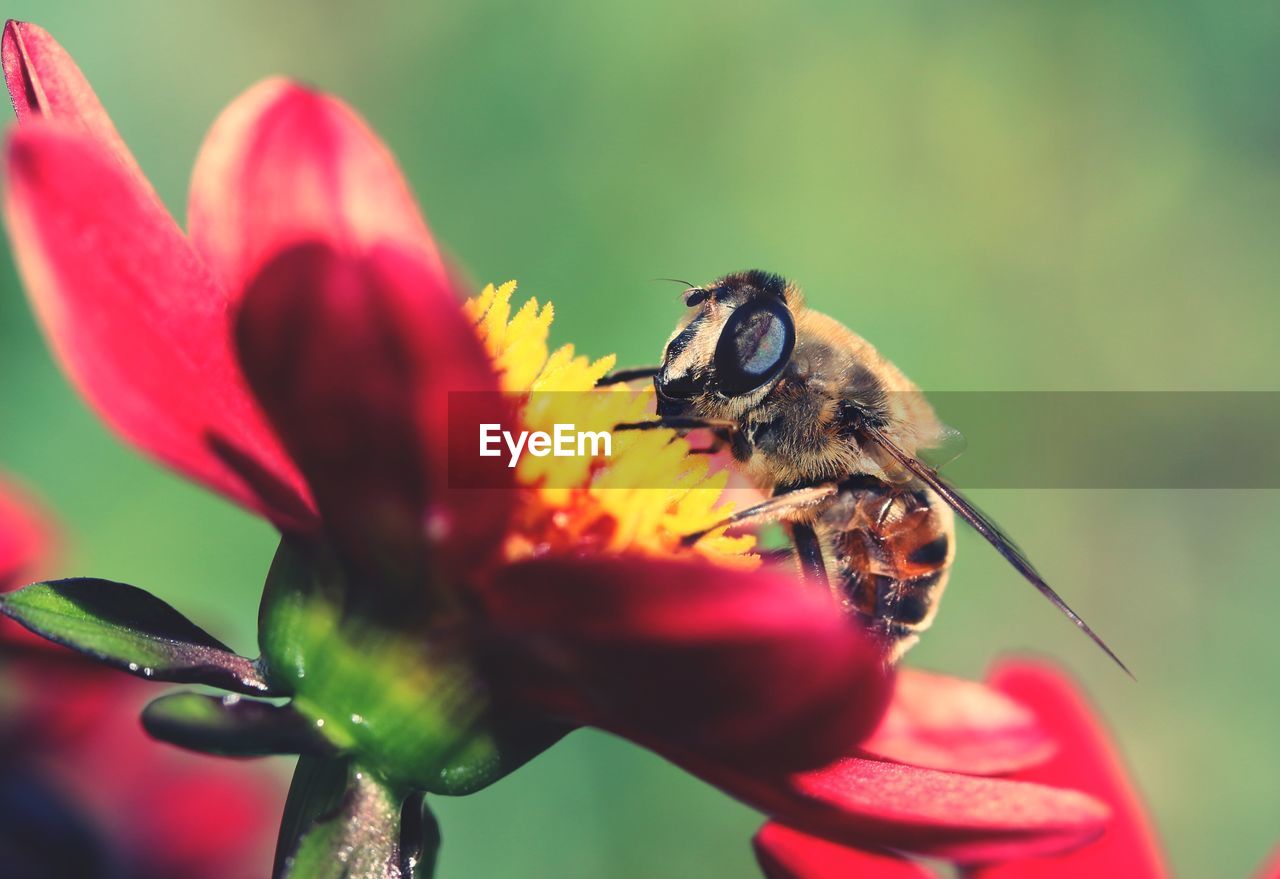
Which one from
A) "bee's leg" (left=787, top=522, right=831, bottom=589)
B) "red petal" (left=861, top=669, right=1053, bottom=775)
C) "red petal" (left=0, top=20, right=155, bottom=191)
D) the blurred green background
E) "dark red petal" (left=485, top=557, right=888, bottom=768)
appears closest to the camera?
"dark red petal" (left=485, top=557, right=888, bottom=768)

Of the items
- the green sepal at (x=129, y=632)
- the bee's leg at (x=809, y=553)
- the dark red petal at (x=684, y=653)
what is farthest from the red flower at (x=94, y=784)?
the bee's leg at (x=809, y=553)

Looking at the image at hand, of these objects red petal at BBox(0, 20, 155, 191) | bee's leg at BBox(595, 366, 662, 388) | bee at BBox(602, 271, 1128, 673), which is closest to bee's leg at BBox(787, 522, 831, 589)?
bee at BBox(602, 271, 1128, 673)

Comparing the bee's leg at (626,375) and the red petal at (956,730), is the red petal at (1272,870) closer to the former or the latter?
the red petal at (956,730)

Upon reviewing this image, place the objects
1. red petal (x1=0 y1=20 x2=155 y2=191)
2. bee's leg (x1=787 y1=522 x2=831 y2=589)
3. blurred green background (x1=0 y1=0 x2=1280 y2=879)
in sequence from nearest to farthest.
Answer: red petal (x1=0 y1=20 x2=155 y2=191) < bee's leg (x1=787 y1=522 x2=831 y2=589) < blurred green background (x1=0 y1=0 x2=1280 y2=879)

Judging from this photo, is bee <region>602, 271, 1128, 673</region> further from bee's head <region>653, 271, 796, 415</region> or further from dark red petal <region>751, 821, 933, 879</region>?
dark red petal <region>751, 821, 933, 879</region>

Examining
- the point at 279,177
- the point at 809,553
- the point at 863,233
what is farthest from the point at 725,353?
the point at 863,233

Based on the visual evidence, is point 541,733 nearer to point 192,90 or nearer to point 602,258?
point 602,258

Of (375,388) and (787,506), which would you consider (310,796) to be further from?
(787,506)
